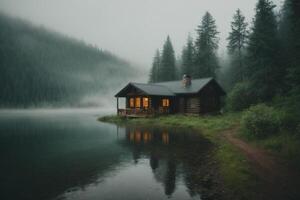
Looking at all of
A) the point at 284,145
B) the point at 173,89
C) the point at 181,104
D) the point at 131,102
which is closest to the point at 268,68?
the point at 181,104

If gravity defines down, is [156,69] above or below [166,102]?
above

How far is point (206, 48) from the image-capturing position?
4206 centimetres

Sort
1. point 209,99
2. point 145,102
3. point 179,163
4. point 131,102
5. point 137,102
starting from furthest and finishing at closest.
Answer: point 131,102 < point 137,102 < point 145,102 < point 209,99 < point 179,163

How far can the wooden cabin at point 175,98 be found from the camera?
31500mm

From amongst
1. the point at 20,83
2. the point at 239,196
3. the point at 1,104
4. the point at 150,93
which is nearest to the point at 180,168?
the point at 239,196

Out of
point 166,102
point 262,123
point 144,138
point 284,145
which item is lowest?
point 144,138

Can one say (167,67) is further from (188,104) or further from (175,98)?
(188,104)

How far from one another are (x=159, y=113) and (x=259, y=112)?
63.6ft

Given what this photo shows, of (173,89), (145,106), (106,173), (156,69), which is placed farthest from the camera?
(156,69)

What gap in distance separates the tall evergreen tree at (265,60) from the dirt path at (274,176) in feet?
62.3

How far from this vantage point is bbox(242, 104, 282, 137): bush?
1293 centimetres

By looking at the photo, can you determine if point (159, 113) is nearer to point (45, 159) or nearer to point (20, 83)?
point (45, 159)

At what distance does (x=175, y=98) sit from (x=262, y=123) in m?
22.1

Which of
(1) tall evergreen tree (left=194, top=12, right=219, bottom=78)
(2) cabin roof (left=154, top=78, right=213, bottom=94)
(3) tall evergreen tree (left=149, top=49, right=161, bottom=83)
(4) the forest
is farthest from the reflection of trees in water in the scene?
(3) tall evergreen tree (left=149, top=49, right=161, bottom=83)
